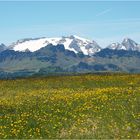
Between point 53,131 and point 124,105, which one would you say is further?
point 124,105


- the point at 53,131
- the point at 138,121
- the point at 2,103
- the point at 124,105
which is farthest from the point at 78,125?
the point at 2,103

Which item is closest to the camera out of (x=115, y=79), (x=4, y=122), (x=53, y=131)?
(x=53, y=131)

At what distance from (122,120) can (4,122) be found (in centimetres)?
783

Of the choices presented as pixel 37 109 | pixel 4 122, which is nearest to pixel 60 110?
pixel 37 109

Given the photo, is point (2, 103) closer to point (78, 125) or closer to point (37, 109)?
point (37, 109)

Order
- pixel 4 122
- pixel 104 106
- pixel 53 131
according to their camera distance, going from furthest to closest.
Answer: pixel 104 106 < pixel 4 122 < pixel 53 131

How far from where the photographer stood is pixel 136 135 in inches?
904

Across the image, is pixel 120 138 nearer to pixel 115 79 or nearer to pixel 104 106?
pixel 104 106

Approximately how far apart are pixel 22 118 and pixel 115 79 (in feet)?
88.4

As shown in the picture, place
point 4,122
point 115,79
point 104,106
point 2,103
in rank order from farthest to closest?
point 115,79
point 2,103
point 104,106
point 4,122

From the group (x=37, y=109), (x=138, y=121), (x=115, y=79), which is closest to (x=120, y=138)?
(x=138, y=121)

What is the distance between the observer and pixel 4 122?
90.6 feet

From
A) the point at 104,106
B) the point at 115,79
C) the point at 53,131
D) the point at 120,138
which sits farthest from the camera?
the point at 115,79

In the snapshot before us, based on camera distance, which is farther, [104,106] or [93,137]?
[104,106]
